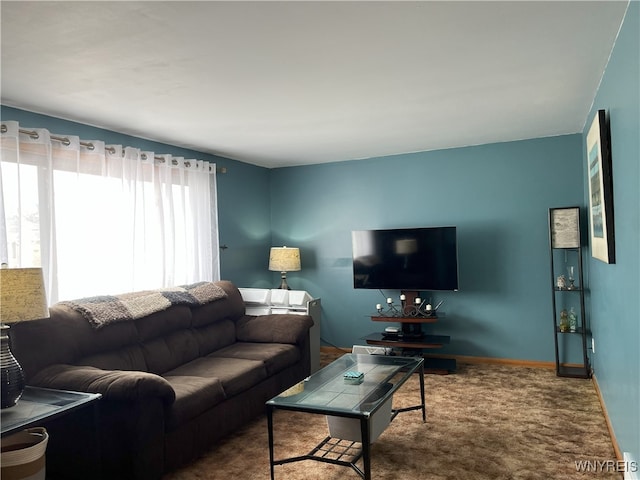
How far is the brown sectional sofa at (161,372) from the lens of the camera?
8.88 feet

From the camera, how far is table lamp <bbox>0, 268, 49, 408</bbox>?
93.4 inches

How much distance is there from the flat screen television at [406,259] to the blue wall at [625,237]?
1.95 meters

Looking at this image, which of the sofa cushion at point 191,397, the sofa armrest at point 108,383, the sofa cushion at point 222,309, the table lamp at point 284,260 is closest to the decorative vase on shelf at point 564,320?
the table lamp at point 284,260

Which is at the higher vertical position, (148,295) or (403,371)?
(148,295)

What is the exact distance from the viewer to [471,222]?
528 centimetres

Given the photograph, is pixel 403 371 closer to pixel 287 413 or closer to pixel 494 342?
pixel 287 413

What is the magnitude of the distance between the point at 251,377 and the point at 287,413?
0.49 m

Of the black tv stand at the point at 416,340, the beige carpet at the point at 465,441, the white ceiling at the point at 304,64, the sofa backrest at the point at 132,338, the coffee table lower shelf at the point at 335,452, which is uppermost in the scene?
the white ceiling at the point at 304,64

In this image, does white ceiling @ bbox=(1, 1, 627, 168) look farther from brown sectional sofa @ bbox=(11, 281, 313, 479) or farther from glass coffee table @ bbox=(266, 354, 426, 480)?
glass coffee table @ bbox=(266, 354, 426, 480)

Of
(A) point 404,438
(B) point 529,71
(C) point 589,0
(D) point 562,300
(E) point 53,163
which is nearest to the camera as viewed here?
(C) point 589,0

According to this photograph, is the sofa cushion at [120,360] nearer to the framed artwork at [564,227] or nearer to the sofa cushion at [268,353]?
the sofa cushion at [268,353]

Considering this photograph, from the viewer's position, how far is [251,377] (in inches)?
145

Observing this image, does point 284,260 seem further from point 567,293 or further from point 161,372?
point 567,293

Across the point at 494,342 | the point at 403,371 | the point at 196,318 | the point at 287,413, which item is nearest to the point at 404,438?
the point at 403,371
